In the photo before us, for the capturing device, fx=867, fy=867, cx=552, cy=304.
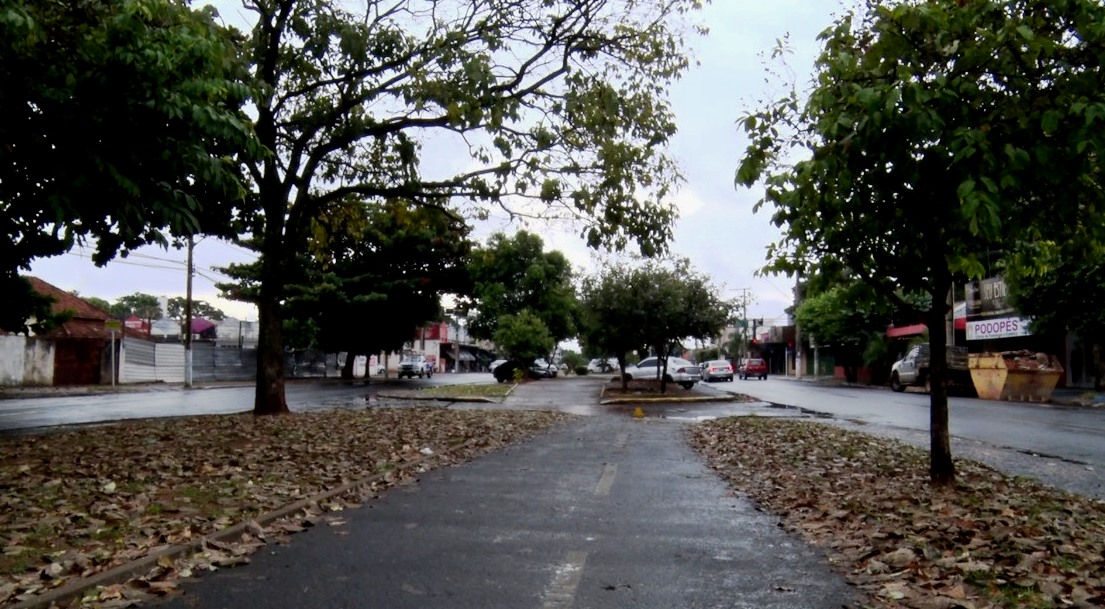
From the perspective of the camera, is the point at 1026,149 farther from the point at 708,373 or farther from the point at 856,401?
the point at 708,373

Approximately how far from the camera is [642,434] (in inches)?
601

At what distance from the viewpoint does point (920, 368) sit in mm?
28328

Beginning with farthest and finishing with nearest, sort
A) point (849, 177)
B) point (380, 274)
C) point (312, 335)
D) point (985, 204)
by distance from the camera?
point (312, 335) → point (380, 274) → point (849, 177) → point (985, 204)

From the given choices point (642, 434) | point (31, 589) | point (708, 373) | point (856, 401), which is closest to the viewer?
point (31, 589)

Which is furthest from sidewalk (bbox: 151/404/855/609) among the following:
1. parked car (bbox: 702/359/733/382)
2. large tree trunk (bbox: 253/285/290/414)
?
parked car (bbox: 702/359/733/382)

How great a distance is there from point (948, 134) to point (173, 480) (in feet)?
24.1

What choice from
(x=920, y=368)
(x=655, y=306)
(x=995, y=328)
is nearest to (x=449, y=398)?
(x=655, y=306)

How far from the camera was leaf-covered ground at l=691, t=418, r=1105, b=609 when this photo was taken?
488 centimetres

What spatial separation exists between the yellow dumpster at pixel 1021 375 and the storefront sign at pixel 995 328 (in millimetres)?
7518

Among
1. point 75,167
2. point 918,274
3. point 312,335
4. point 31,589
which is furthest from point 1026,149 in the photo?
point 312,335

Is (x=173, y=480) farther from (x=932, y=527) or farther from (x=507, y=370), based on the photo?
(x=507, y=370)

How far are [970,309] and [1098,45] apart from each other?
123 ft

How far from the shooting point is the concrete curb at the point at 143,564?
4613mm

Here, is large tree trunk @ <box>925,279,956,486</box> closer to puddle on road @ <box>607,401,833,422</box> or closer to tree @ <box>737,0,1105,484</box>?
tree @ <box>737,0,1105,484</box>
